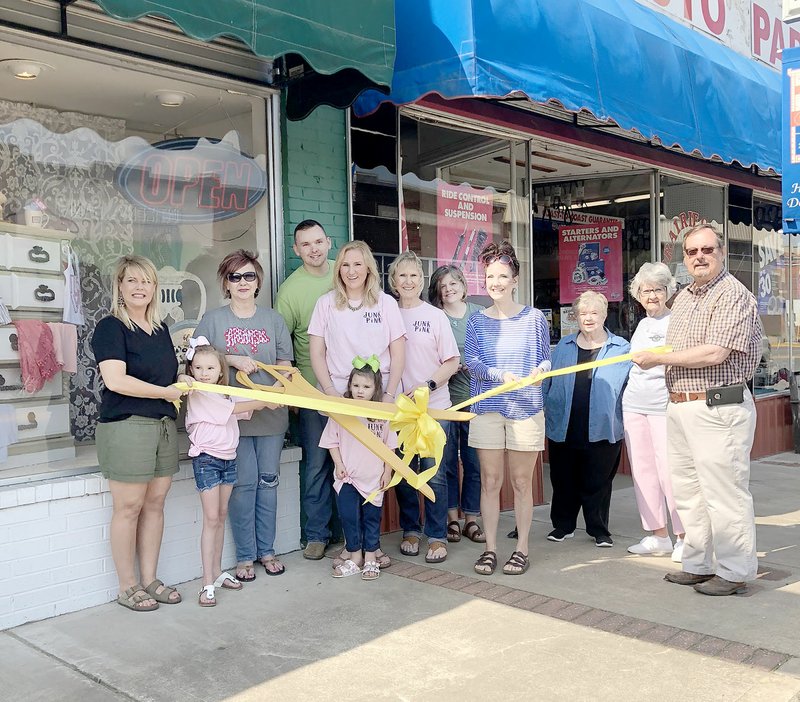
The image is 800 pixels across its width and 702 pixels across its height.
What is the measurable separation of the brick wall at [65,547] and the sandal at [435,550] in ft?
4.83

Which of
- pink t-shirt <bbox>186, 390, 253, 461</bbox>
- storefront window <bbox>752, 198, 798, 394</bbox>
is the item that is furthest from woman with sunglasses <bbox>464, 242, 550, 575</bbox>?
storefront window <bbox>752, 198, 798, 394</bbox>

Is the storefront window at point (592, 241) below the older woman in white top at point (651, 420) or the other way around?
the other way around

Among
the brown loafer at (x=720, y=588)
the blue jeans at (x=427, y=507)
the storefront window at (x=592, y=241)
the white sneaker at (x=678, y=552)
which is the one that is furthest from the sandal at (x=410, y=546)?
the storefront window at (x=592, y=241)

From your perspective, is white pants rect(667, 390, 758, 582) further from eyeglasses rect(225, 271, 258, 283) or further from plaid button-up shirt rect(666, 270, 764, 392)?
eyeglasses rect(225, 271, 258, 283)

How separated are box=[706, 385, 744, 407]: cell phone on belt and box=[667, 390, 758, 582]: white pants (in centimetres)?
3

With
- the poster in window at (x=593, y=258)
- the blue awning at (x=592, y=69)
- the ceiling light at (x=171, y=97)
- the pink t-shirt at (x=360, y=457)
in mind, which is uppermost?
the blue awning at (x=592, y=69)

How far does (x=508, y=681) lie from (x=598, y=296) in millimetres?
2880

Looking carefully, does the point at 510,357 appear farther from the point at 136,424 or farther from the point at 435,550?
the point at 136,424

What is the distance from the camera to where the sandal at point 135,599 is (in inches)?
174

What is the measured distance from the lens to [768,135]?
7.71 meters

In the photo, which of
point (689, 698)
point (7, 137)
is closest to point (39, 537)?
point (7, 137)

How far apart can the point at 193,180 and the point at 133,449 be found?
204 centimetres

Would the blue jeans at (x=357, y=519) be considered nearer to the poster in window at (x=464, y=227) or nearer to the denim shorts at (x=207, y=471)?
the denim shorts at (x=207, y=471)

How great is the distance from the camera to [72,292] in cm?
512
